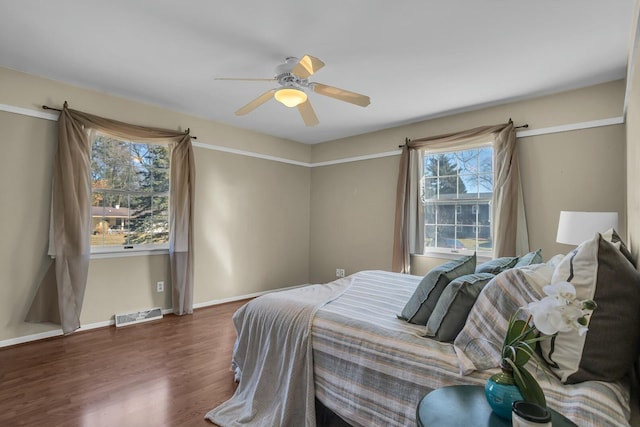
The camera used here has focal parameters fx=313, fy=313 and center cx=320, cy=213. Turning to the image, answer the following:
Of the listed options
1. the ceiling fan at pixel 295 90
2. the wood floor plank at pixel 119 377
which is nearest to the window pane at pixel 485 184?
the ceiling fan at pixel 295 90

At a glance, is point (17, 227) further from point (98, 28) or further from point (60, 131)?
point (98, 28)

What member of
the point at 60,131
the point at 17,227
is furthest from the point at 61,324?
the point at 60,131

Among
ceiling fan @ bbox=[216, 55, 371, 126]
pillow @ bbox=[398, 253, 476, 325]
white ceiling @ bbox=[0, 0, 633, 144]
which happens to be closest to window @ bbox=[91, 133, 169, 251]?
white ceiling @ bbox=[0, 0, 633, 144]

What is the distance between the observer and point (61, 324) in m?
3.11

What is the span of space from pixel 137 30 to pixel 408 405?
9.67ft

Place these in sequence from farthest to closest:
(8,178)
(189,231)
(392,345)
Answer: (189,231)
(8,178)
(392,345)

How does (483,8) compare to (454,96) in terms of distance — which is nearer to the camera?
(483,8)

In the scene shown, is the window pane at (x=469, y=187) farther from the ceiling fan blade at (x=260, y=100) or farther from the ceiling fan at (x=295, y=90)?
the ceiling fan blade at (x=260, y=100)

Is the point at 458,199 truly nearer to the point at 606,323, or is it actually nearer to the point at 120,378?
the point at 606,323

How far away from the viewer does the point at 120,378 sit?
2408 mm

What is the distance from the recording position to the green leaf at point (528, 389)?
36.3 inches

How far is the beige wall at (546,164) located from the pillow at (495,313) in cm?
234

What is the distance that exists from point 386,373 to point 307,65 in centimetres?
195

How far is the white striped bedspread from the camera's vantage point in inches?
43.6
